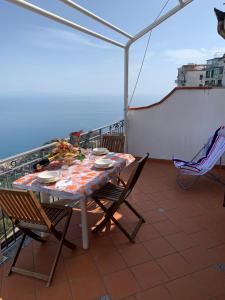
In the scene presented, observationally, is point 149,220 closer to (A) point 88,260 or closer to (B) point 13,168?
(A) point 88,260

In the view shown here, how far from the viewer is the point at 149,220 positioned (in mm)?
2762

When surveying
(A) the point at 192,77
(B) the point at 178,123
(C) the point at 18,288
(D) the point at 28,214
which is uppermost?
(A) the point at 192,77

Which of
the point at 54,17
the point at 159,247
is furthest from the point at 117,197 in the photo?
the point at 54,17

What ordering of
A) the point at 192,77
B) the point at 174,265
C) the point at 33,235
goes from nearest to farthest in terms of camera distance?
1. the point at 174,265
2. the point at 33,235
3. the point at 192,77

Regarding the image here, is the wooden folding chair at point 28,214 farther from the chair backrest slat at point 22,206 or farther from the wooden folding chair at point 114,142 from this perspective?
the wooden folding chair at point 114,142

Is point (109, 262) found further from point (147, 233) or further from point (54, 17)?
point (54, 17)

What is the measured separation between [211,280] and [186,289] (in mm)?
245

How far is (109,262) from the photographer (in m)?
2.09

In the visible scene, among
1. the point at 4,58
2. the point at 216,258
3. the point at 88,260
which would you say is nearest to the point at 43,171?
the point at 88,260

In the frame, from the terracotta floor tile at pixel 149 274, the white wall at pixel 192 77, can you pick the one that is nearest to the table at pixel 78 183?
the terracotta floor tile at pixel 149 274

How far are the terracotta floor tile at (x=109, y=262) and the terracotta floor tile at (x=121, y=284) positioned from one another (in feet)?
0.20

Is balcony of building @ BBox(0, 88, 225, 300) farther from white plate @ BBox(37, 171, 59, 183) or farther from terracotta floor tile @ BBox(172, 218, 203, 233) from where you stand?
white plate @ BBox(37, 171, 59, 183)

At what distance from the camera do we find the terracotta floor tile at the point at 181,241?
89.4 inches

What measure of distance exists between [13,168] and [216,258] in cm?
218
